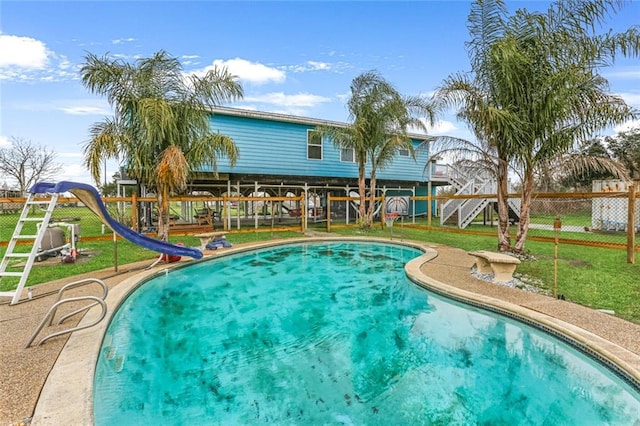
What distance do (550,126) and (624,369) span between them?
5.50m

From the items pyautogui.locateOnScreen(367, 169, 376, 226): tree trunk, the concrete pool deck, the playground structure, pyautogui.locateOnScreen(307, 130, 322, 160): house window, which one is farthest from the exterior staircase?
the playground structure

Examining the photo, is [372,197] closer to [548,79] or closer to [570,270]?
[548,79]

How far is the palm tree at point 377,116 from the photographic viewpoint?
1282cm

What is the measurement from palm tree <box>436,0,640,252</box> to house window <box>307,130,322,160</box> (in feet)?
30.7

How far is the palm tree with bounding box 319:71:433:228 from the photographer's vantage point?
12820 mm

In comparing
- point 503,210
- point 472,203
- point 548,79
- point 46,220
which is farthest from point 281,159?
point 46,220

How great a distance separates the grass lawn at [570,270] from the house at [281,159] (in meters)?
4.56

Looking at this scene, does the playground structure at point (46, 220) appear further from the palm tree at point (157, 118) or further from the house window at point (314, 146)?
the house window at point (314, 146)

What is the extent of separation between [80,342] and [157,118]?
22.3 ft

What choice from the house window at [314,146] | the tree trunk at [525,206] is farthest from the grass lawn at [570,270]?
the house window at [314,146]

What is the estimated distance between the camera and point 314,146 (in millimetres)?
16016

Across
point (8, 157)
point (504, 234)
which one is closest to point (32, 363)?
point (504, 234)

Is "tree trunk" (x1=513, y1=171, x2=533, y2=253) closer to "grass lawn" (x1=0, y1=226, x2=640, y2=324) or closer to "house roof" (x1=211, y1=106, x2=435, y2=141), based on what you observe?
"grass lawn" (x1=0, y1=226, x2=640, y2=324)

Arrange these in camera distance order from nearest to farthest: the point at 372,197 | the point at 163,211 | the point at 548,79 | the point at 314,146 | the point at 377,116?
the point at 548,79
the point at 163,211
the point at 377,116
the point at 372,197
the point at 314,146
